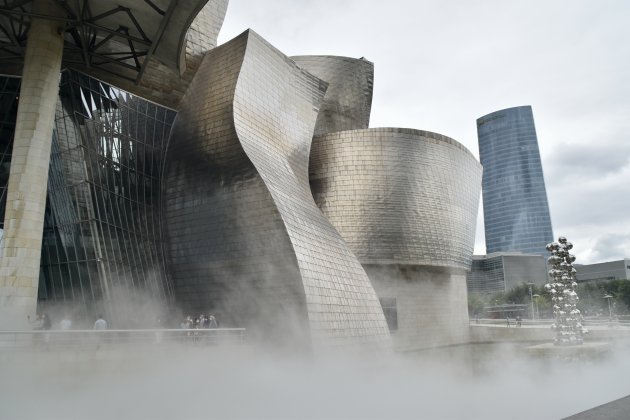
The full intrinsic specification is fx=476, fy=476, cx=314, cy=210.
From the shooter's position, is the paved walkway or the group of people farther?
the group of people

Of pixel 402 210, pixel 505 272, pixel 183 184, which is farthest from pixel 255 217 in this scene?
pixel 505 272

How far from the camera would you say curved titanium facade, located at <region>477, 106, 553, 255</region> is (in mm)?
136250

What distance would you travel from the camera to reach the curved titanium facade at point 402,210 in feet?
78.2

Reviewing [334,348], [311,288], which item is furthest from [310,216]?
[334,348]

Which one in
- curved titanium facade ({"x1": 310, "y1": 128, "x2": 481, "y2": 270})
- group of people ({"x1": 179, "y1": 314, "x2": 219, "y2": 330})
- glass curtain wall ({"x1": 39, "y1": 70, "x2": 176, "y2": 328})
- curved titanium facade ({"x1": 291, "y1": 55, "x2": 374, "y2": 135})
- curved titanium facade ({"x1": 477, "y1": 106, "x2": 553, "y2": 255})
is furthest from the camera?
curved titanium facade ({"x1": 477, "y1": 106, "x2": 553, "y2": 255})

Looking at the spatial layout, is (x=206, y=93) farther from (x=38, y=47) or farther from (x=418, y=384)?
(x=418, y=384)

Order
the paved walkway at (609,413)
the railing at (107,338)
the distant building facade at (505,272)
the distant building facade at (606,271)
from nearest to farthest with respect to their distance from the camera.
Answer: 1. the paved walkway at (609,413)
2. the railing at (107,338)
3. the distant building facade at (606,271)
4. the distant building facade at (505,272)

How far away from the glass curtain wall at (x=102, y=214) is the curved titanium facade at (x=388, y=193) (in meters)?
8.75

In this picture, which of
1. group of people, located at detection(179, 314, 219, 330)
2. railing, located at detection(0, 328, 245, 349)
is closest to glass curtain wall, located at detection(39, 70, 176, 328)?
group of people, located at detection(179, 314, 219, 330)

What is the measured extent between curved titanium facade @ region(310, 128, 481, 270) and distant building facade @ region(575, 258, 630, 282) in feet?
219

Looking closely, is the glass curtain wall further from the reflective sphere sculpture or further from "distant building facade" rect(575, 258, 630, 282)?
"distant building facade" rect(575, 258, 630, 282)

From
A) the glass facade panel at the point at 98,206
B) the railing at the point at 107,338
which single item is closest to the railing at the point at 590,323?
the railing at the point at 107,338

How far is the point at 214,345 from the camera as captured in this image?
41.9ft

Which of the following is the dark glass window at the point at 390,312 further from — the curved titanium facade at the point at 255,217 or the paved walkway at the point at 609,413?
the paved walkway at the point at 609,413
